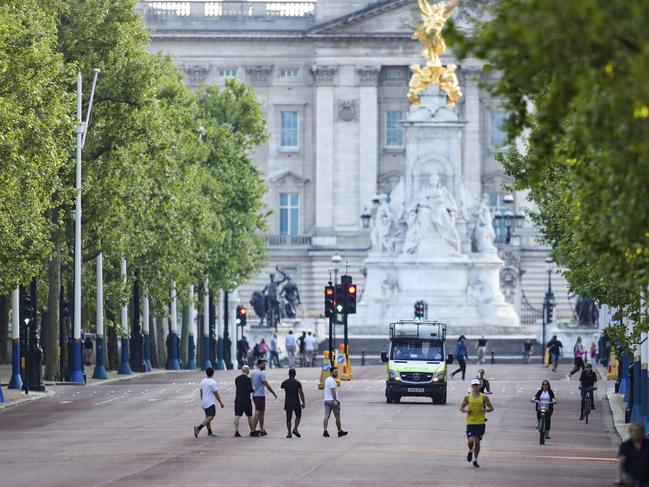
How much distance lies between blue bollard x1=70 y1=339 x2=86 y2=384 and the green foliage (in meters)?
47.6

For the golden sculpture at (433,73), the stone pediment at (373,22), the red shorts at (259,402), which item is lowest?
the red shorts at (259,402)

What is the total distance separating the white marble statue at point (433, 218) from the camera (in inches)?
4328

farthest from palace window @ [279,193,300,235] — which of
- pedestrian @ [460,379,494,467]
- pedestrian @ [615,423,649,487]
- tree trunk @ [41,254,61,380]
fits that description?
pedestrian @ [615,423,649,487]

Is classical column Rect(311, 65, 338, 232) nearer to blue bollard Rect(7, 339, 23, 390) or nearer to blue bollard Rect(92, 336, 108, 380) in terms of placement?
blue bollard Rect(92, 336, 108, 380)

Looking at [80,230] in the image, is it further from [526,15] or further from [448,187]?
[526,15]

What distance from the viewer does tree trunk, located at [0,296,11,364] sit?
271 feet

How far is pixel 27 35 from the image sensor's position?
58.2 m

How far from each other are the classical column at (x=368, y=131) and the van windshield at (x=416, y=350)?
96936mm

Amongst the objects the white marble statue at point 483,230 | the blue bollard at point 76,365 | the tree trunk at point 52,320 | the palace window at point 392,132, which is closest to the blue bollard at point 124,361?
the tree trunk at point 52,320

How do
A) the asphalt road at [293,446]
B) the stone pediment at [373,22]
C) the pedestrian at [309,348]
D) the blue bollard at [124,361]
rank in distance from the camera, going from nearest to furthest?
the asphalt road at [293,446], the blue bollard at [124,361], the pedestrian at [309,348], the stone pediment at [373,22]

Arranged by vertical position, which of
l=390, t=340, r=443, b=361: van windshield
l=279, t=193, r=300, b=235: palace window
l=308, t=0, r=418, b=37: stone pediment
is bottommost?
A: l=390, t=340, r=443, b=361: van windshield

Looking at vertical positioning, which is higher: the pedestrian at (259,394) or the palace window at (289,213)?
the palace window at (289,213)

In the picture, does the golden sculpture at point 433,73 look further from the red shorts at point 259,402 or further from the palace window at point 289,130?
the red shorts at point 259,402

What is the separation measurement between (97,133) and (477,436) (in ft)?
127
